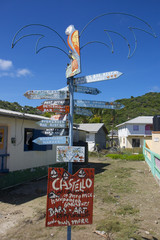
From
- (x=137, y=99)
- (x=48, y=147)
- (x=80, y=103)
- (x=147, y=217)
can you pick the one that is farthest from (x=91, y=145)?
(x=137, y=99)

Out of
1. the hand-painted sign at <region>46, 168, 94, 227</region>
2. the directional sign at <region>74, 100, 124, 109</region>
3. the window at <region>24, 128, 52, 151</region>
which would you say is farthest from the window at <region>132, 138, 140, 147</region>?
the hand-painted sign at <region>46, 168, 94, 227</region>

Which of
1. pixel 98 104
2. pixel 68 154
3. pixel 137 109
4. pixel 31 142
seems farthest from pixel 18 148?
pixel 137 109

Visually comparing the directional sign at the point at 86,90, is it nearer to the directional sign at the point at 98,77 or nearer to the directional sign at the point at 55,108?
the directional sign at the point at 98,77

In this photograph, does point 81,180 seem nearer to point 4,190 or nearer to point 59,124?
point 59,124

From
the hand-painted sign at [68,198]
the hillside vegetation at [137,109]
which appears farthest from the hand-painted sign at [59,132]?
the hillside vegetation at [137,109]

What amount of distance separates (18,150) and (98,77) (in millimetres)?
6302

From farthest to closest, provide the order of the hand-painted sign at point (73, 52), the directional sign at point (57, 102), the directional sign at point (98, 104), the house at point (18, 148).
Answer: the house at point (18, 148)
the directional sign at point (57, 102)
the directional sign at point (98, 104)
the hand-painted sign at point (73, 52)

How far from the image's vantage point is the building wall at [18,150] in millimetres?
8133

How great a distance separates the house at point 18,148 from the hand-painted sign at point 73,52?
446cm

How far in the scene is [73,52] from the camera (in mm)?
3643

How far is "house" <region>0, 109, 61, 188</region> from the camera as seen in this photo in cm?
804

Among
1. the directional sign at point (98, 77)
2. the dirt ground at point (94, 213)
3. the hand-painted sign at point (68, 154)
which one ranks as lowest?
the dirt ground at point (94, 213)

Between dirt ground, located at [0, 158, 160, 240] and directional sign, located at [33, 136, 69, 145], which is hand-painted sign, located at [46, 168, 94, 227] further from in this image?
dirt ground, located at [0, 158, 160, 240]

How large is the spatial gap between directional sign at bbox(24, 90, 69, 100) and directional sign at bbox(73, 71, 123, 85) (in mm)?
327
